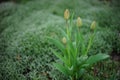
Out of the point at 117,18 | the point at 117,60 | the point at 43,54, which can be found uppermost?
the point at 117,18

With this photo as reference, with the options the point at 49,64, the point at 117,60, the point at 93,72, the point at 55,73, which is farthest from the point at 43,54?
the point at 117,60

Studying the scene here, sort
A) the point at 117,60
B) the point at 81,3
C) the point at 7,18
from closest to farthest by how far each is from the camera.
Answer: the point at 117,60 < the point at 7,18 < the point at 81,3

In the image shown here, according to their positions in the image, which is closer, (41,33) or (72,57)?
(72,57)

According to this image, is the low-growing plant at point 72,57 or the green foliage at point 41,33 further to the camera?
the green foliage at point 41,33

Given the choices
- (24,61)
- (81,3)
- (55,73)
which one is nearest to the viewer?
(55,73)

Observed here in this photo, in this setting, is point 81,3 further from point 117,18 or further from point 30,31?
point 30,31

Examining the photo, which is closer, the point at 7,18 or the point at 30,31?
the point at 30,31

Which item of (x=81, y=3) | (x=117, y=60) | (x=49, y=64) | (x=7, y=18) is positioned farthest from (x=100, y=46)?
(x=7, y=18)

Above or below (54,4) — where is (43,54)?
below

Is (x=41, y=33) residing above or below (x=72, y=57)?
below

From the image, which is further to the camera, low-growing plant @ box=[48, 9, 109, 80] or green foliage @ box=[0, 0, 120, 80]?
green foliage @ box=[0, 0, 120, 80]
